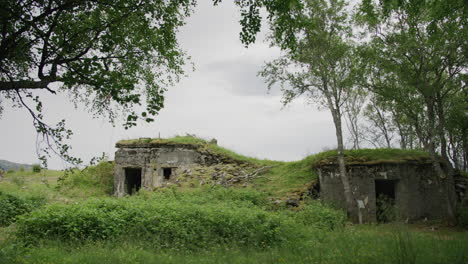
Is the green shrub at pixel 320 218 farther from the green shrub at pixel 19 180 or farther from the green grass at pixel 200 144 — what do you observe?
the green shrub at pixel 19 180

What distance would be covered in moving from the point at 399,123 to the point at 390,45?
14.1 m

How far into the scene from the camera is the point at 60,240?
298 inches

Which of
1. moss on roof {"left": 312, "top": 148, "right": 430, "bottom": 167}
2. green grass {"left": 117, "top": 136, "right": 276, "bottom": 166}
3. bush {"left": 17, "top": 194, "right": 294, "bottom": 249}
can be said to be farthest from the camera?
green grass {"left": 117, "top": 136, "right": 276, "bottom": 166}

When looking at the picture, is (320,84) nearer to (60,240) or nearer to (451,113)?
(451,113)

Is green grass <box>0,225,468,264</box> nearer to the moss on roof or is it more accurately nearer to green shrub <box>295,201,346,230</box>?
green shrub <box>295,201,346,230</box>

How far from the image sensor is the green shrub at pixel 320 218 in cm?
1036

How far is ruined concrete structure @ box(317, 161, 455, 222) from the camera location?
43.0 feet

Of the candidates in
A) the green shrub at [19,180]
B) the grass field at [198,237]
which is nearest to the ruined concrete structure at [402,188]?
the grass field at [198,237]

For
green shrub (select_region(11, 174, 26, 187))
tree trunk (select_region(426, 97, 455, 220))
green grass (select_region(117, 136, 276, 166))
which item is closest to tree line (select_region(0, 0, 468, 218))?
tree trunk (select_region(426, 97, 455, 220))

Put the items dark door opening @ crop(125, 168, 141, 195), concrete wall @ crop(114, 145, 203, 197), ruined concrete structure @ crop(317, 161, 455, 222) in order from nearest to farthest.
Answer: ruined concrete structure @ crop(317, 161, 455, 222) < concrete wall @ crop(114, 145, 203, 197) < dark door opening @ crop(125, 168, 141, 195)

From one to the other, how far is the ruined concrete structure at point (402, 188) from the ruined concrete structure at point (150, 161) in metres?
7.97

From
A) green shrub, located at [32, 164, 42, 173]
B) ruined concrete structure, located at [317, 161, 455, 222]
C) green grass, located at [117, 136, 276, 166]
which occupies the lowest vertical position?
ruined concrete structure, located at [317, 161, 455, 222]

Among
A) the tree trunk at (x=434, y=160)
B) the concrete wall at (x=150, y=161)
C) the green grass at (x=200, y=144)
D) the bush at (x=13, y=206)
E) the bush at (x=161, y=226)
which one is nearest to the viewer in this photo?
the bush at (x=161, y=226)

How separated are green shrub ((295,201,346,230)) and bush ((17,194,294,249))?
1.82 m
